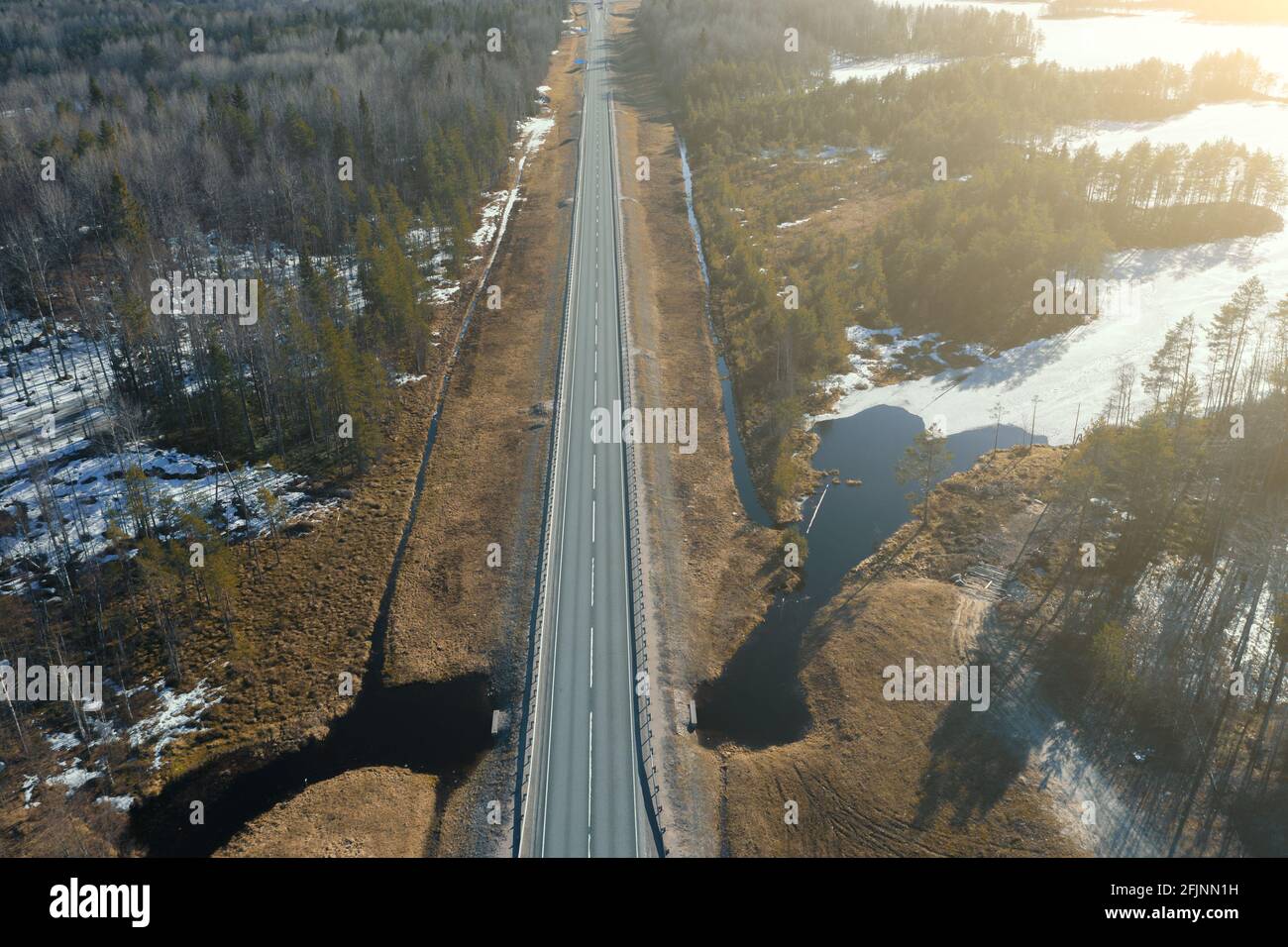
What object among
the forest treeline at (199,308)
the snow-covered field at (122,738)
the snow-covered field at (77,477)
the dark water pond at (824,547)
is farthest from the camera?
the snow-covered field at (77,477)

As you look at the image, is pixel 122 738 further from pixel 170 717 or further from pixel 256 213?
pixel 256 213

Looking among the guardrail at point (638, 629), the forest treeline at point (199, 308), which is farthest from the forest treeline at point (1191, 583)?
the forest treeline at point (199, 308)

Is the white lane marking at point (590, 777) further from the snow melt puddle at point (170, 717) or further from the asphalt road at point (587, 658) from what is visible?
the snow melt puddle at point (170, 717)

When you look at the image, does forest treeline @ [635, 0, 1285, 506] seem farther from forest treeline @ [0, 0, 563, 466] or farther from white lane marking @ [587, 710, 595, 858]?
forest treeline @ [0, 0, 563, 466]

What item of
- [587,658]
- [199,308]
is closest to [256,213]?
[199,308]

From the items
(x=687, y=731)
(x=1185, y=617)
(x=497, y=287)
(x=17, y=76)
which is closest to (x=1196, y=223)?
(x=1185, y=617)

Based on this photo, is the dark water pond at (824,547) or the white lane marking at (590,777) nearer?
the white lane marking at (590,777)

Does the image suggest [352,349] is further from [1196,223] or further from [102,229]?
[1196,223]
